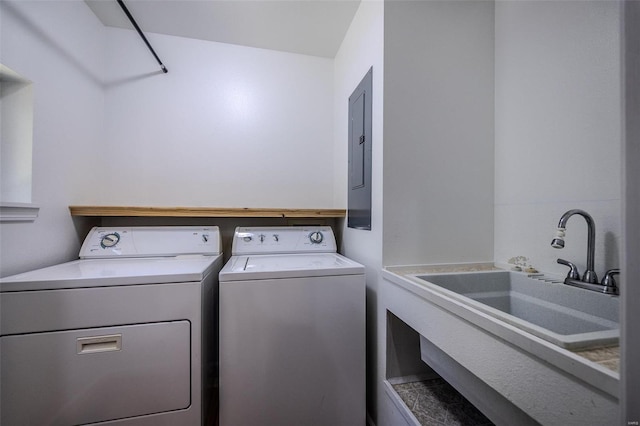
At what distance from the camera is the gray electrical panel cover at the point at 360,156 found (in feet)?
4.54

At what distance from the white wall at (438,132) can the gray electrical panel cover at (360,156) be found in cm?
18

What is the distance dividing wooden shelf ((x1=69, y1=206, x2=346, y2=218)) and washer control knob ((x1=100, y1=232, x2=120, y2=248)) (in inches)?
5.0

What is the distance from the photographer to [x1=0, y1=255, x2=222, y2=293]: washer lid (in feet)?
3.01

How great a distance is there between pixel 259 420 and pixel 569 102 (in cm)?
191

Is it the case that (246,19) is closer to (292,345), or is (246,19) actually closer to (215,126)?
(215,126)

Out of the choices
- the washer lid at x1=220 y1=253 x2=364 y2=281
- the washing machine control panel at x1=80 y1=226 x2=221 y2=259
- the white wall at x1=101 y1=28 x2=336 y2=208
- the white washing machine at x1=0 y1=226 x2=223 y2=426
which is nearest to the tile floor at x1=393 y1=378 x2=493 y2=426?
the washer lid at x1=220 y1=253 x2=364 y2=281

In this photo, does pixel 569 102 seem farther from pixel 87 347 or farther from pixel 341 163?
pixel 87 347

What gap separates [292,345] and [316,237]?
30.8 inches

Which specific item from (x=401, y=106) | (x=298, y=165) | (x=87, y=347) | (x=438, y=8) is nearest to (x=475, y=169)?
(x=401, y=106)

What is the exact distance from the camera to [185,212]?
1.56 meters

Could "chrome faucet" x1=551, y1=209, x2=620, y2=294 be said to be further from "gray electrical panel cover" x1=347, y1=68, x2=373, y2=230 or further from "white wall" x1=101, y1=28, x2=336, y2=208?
"white wall" x1=101, y1=28, x2=336, y2=208

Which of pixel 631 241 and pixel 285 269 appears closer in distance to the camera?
pixel 631 241

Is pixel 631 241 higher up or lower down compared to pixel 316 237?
higher up

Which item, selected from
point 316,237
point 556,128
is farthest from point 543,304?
point 316,237
